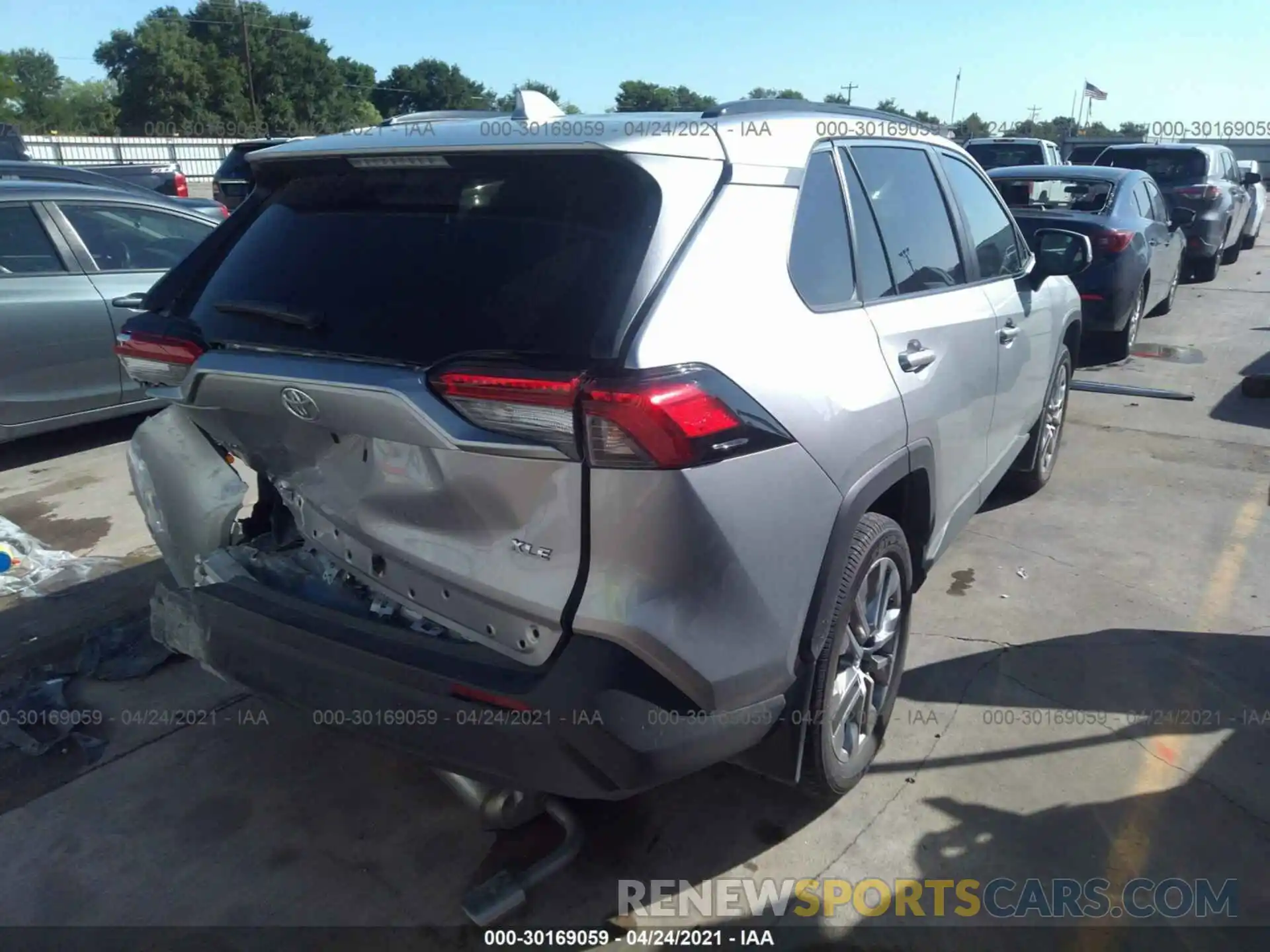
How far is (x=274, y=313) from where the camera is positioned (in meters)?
2.41

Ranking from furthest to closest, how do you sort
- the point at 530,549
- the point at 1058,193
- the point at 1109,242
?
the point at 1058,193
the point at 1109,242
the point at 530,549

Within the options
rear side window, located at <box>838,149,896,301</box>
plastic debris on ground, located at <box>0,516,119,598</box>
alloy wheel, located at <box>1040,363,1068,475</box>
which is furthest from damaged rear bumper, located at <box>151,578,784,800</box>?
alloy wheel, located at <box>1040,363,1068,475</box>


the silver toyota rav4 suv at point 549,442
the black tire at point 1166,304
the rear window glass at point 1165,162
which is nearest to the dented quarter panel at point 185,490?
the silver toyota rav4 suv at point 549,442

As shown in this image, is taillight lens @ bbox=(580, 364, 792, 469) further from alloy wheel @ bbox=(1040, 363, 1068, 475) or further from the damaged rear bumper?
alloy wheel @ bbox=(1040, 363, 1068, 475)

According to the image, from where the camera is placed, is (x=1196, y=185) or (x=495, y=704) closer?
(x=495, y=704)

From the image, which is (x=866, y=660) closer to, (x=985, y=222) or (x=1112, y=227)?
(x=985, y=222)

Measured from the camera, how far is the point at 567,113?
2.76 meters

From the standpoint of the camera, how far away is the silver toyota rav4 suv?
6.53 feet

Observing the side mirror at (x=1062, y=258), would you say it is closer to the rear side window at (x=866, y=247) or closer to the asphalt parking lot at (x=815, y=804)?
the asphalt parking lot at (x=815, y=804)

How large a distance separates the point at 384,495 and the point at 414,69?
88.5 metres

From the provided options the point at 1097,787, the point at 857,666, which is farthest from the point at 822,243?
the point at 1097,787

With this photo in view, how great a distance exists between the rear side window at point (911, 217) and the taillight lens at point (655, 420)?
1294mm

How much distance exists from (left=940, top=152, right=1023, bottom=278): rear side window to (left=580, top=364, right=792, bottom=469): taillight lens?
7.36 feet

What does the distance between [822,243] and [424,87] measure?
3379 inches
